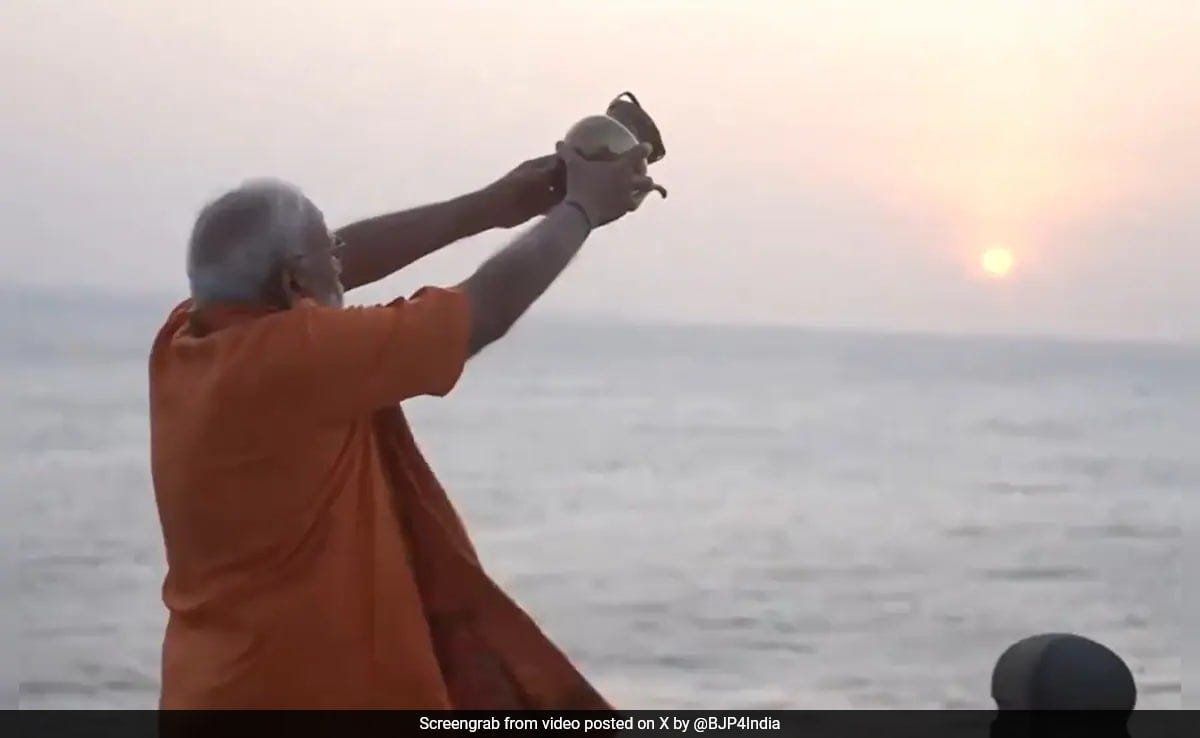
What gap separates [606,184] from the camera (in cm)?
120

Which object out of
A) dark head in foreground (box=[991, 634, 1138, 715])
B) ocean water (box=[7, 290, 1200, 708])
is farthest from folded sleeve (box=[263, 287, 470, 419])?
ocean water (box=[7, 290, 1200, 708])

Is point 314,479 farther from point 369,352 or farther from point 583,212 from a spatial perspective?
point 583,212

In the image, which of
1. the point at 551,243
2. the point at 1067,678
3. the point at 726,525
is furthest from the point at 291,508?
the point at 726,525

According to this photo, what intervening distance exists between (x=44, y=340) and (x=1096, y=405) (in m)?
9.71

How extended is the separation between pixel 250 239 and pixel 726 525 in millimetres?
6010

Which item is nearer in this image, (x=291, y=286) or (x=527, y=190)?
(x=291, y=286)

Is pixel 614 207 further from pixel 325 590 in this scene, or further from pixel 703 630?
pixel 703 630

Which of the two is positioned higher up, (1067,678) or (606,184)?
(606,184)

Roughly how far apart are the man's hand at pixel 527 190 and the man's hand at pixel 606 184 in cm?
9

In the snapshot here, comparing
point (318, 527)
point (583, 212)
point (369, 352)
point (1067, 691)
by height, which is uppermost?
point (583, 212)

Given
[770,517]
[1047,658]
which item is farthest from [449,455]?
[1047,658]

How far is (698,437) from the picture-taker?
35.2 feet

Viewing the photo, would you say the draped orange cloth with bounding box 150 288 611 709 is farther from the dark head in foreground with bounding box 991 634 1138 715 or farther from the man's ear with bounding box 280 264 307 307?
the dark head in foreground with bounding box 991 634 1138 715

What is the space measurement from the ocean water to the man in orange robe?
1.42 meters
